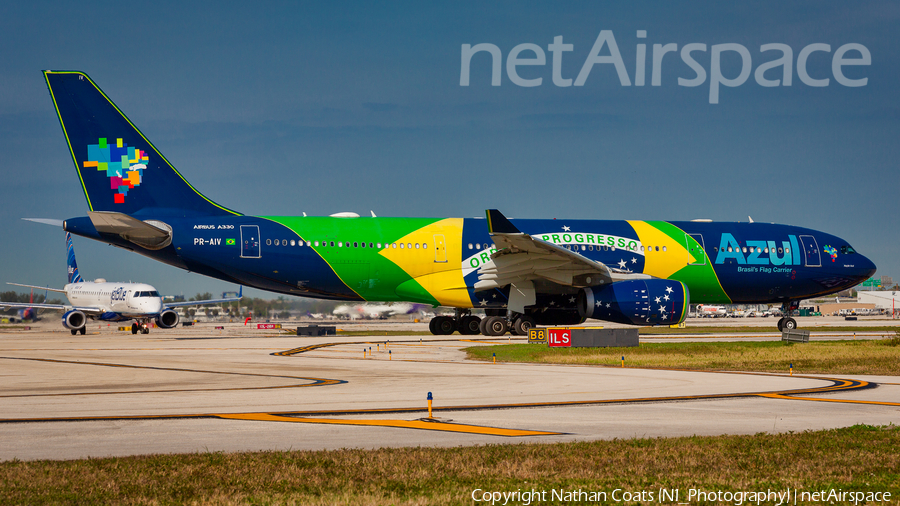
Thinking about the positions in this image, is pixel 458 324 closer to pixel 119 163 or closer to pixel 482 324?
pixel 482 324

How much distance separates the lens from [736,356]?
78.2ft

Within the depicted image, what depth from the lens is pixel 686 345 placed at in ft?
89.2

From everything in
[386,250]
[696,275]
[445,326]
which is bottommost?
[445,326]

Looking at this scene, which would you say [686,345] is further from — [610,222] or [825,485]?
[825,485]

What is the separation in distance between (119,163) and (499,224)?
1544 centimetres

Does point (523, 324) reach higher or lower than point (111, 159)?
lower

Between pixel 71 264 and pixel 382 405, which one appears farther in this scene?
pixel 71 264

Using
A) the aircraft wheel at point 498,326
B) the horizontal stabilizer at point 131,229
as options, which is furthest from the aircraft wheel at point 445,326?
the horizontal stabilizer at point 131,229

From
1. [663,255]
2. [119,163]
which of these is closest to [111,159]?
[119,163]

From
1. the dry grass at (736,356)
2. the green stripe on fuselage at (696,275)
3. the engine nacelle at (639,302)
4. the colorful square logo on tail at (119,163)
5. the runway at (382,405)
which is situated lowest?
the runway at (382,405)

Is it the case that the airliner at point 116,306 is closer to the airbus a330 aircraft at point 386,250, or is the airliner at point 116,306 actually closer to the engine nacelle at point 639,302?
the airbus a330 aircraft at point 386,250

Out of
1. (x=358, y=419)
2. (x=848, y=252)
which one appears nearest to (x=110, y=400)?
(x=358, y=419)

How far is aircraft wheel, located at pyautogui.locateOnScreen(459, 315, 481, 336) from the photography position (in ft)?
113

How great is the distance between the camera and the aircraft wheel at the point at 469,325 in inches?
1361
